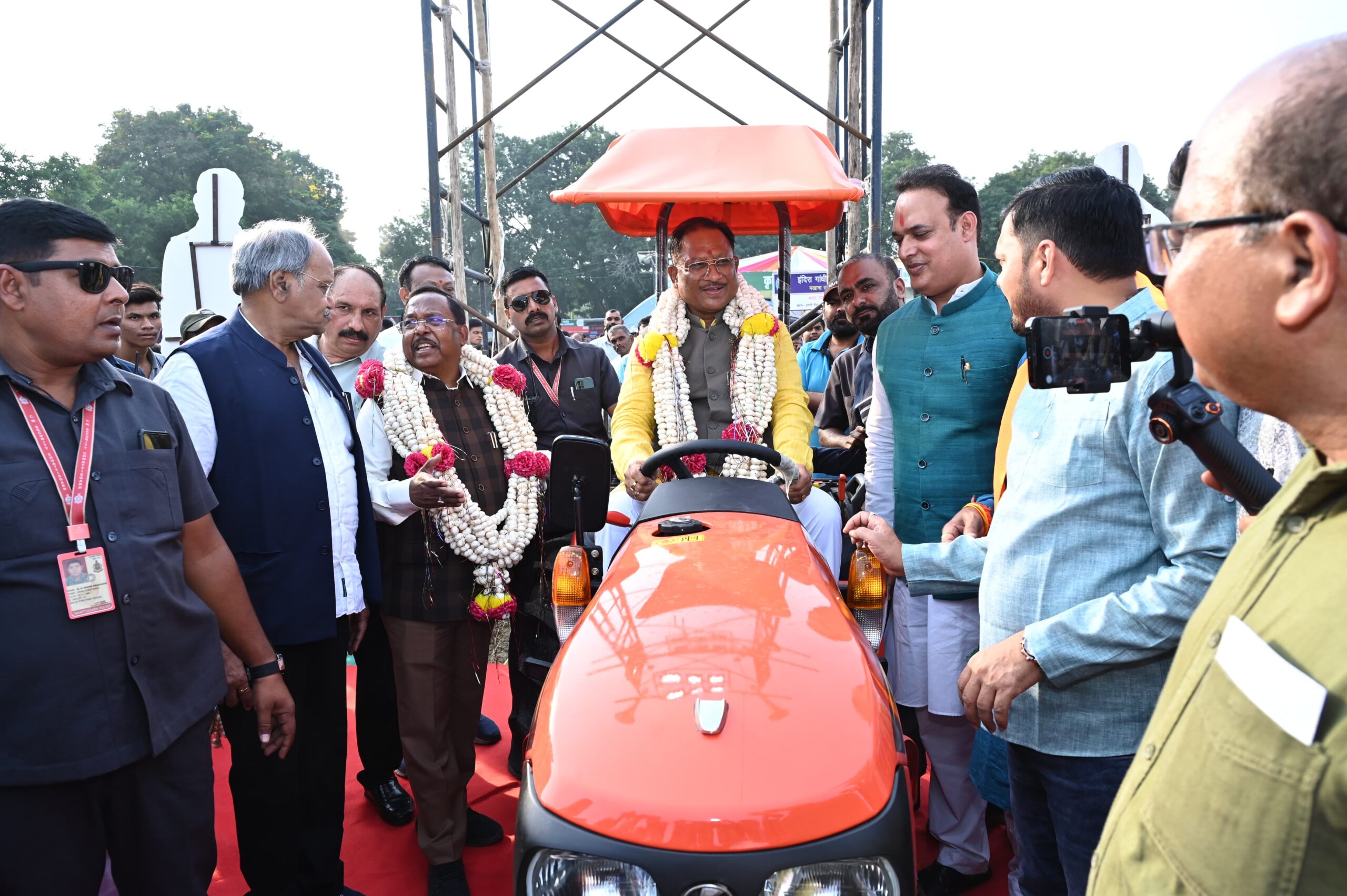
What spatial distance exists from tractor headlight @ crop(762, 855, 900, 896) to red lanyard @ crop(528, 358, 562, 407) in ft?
12.4

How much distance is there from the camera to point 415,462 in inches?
120

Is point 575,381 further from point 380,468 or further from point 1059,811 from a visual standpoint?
point 1059,811

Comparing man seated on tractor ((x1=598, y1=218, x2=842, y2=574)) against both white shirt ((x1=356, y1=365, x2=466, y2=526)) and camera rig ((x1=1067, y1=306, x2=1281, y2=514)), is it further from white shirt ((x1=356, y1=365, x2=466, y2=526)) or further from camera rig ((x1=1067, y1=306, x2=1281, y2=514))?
camera rig ((x1=1067, y1=306, x2=1281, y2=514))

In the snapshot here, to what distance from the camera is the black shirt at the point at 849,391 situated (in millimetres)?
4225

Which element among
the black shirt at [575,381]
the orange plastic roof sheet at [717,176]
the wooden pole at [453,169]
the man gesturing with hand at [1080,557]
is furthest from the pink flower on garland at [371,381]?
the wooden pole at [453,169]

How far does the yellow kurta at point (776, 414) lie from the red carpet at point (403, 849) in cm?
155

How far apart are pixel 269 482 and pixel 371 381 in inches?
26.1

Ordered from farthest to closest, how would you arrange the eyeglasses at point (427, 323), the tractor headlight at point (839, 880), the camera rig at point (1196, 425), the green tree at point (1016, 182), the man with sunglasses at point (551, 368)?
1. the green tree at point (1016, 182)
2. the man with sunglasses at point (551, 368)
3. the eyeglasses at point (427, 323)
4. the tractor headlight at point (839, 880)
5. the camera rig at point (1196, 425)

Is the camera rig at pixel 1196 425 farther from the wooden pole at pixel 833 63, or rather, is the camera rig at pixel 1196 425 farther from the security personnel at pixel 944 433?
the wooden pole at pixel 833 63

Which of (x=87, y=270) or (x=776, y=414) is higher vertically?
(x=87, y=270)

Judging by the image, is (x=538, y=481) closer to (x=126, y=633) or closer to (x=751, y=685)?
(x=126, y=633)

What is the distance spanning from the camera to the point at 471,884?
10.2 ft

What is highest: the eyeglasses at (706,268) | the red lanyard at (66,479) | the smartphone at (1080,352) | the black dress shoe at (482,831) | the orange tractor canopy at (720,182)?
the orange tractor canopy at (720,182)

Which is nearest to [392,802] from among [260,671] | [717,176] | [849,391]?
[260,671]
